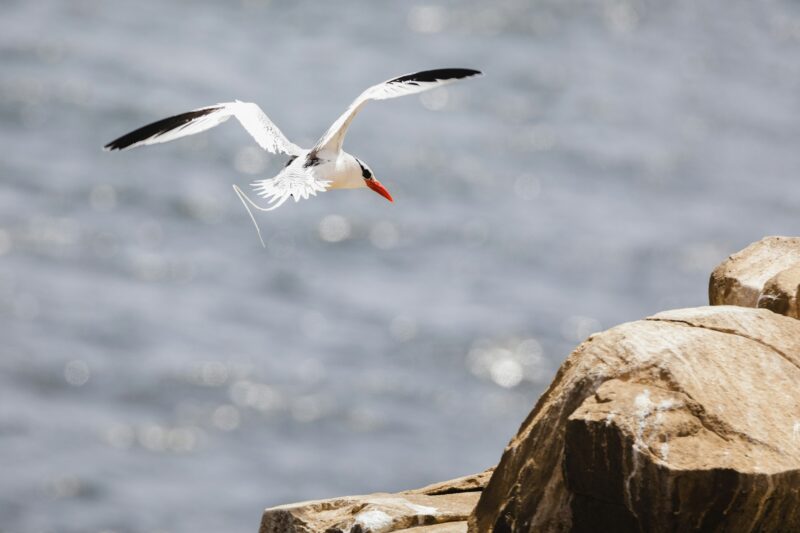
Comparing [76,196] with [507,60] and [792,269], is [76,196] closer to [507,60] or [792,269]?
[507,60]

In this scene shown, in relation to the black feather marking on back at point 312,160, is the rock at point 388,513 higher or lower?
lower

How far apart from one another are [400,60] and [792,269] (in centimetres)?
4341

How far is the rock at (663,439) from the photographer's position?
10.4 m

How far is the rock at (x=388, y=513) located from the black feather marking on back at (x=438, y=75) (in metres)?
3.62

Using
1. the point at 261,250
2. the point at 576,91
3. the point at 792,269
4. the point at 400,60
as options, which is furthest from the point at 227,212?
the point at 792,269

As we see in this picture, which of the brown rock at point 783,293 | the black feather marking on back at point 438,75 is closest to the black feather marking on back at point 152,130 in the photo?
the black feather marking on back at point 438,75

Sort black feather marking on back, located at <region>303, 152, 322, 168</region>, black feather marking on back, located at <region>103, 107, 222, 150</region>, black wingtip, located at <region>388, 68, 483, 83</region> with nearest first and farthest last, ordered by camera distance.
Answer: black feather marking on back, located at <region>103, 107, 222, 150</region> → black wingtip, located at <region>388, 68, 483, 83</region> → black feather marking on back, located at <region>303, 152, 322, 168</region>

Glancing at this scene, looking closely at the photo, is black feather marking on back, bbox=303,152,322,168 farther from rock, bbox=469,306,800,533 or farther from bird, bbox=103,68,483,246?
rock, bbox=469,306,800,533

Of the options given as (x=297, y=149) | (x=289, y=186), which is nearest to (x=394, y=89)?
(x=297, y=149)

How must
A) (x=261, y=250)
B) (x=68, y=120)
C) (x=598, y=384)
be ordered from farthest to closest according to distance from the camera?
(x=68, y=120) → (x=261, y=250) → (x=598, y=384)

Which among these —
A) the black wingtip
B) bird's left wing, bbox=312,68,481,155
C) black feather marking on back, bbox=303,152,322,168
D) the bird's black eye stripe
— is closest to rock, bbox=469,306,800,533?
the black wingtip

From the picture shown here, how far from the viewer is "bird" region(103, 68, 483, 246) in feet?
44.1

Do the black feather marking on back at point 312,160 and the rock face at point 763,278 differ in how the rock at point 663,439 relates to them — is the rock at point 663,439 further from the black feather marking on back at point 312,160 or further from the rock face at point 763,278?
the black feather marking on back at point 312,160

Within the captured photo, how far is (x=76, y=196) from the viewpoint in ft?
161
